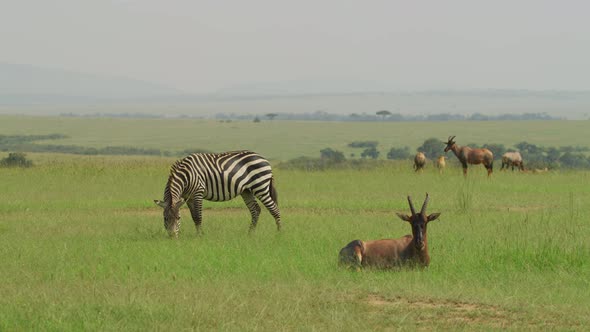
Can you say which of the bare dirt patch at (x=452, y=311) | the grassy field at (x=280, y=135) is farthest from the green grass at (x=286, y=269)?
the grassy field at (x=280, y=135)

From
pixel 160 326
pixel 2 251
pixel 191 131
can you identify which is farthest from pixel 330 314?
pixel 191 131

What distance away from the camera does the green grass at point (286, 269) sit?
8.80m

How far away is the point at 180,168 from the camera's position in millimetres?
15992

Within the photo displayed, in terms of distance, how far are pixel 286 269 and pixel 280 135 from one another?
108 meters

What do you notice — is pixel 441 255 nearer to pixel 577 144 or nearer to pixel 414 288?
pixel 414 288

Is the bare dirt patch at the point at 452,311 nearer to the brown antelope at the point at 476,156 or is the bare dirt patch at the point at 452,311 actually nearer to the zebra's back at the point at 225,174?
the zebra's back at the point at 225,174

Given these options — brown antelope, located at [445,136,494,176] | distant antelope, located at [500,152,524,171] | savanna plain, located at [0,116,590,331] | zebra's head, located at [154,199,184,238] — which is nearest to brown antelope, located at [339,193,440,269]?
savanna plain, located at [0,116,590,331]

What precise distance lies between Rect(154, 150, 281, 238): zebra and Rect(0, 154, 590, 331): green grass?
0.54m

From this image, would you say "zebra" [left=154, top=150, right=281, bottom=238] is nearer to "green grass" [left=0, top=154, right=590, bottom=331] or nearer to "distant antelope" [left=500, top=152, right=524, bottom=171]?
"green grass" [left=0, top=154, right=590, bottom=331]

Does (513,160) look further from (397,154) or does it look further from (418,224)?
(397,154)

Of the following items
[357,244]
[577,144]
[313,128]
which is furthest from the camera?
[313,128]

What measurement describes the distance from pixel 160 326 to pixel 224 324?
0.60 metres

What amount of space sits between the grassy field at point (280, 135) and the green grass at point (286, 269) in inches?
2483

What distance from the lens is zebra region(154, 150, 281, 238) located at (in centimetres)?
1599
